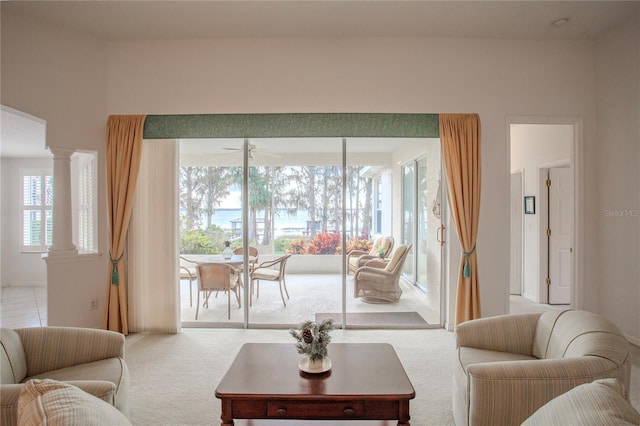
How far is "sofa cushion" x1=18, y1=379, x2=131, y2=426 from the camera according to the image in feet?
3.58

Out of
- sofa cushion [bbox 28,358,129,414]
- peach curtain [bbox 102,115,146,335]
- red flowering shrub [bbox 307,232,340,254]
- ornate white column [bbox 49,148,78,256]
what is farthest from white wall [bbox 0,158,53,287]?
sofa cushion [bbox 28,358,129,414]

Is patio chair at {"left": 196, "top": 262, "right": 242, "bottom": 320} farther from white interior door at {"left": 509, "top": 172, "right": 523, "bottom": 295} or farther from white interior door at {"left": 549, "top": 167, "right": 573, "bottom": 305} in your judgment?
white interior door at {"left": 549, "top": 167, "right": 573, "bottom": 305}

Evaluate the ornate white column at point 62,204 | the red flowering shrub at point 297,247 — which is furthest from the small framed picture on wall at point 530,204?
the ornate white column at point 62,204

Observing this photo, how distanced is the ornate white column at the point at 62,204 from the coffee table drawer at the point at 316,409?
321cm

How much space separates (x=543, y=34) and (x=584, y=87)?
2.55 feet

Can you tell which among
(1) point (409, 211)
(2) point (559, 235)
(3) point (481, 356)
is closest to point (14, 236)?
(1) point (409, 211)

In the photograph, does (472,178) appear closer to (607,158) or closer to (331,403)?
(607,158)

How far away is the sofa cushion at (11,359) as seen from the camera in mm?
2037

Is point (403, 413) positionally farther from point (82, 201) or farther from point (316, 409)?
point (82, 201)

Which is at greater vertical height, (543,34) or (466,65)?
(543,34)

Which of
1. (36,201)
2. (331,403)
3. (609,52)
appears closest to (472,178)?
(609,52)

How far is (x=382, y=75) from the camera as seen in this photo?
4.19 m

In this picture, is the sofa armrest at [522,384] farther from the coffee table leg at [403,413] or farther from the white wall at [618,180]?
the white wall at [618,180]

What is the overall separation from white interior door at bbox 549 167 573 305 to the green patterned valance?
101 inches
